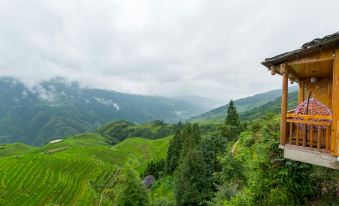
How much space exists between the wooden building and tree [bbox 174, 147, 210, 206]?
109 ft

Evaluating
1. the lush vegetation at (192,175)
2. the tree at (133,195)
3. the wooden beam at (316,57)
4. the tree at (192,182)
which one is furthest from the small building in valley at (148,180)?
the wooden beam at (316,57)

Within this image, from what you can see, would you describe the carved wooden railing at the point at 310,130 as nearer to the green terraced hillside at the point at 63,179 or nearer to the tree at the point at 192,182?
the tree at the point at 192,182

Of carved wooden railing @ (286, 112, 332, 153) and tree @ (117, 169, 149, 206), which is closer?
carved wooden railing @ (286, 112, 332, 153)

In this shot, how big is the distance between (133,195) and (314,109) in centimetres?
3270

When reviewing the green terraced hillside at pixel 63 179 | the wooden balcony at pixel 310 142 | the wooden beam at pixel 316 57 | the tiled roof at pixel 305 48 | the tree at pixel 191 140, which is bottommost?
the green terraced hillside at pixel 63 179

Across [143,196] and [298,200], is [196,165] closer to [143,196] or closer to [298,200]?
[143,196]

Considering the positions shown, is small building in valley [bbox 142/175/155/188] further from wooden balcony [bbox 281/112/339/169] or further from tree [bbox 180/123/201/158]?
wooden balcony [bbox 281/112/339/169]

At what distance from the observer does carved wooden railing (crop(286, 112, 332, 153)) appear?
12492 mm

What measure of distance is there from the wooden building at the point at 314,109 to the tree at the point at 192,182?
3309 cm

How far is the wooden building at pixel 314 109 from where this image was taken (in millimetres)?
12023

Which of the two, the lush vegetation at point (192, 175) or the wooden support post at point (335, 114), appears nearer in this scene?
the wooden support post at point (335, 114)

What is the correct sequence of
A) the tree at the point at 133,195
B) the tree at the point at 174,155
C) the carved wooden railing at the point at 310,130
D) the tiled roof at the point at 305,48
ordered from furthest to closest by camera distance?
the tree at the point at 174,155 → the tree at the point at 133,195 → the carved wooden railing at the point at 310,130 → the tiled roof at the point at 305,48

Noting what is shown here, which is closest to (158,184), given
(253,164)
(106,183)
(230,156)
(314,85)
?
(106,183)

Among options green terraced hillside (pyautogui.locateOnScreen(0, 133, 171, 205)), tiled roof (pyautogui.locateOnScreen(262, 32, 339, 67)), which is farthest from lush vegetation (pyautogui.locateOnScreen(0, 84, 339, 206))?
tiled roof (pyautogui.locateOnScreen(262, 32, 339, 67))
